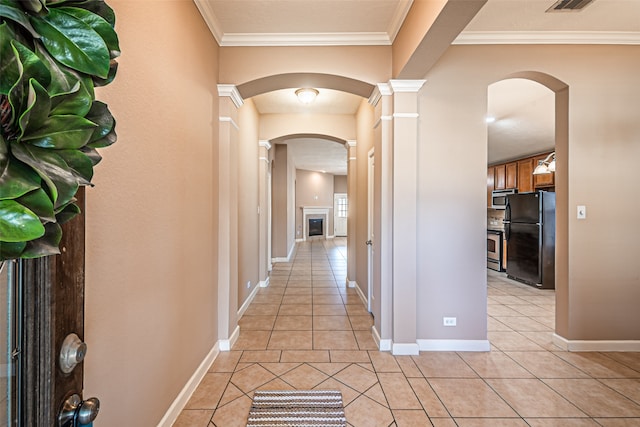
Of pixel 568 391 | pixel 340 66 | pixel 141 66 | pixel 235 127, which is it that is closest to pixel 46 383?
pixel 141 66

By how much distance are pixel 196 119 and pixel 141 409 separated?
6.12 ft

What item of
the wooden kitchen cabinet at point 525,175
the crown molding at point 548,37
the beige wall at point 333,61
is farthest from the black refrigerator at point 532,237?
the beige wall at point 333,61

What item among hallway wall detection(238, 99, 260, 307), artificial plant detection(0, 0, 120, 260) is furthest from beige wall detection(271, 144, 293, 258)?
artificial plant detection(0, 0, 120, 260)

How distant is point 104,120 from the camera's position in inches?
21.2

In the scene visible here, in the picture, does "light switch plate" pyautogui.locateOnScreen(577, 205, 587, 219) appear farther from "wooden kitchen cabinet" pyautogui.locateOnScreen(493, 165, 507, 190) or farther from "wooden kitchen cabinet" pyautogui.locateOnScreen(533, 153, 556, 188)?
"wooden kitchen cabinet" pyautogui.locateOnScreen(493, 165, 507, 190)

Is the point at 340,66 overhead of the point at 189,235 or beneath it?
overhead

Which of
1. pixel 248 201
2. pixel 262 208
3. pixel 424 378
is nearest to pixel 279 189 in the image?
pixel 262 208

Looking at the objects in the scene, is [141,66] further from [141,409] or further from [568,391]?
[568,391]

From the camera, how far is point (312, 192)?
1202 cm

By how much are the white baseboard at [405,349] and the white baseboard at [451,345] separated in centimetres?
10

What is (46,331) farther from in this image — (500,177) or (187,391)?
(500,177)

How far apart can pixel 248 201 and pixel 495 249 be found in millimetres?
5179

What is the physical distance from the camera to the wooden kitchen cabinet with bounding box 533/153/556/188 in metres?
5.23

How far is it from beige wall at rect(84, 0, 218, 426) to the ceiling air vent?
277cm
